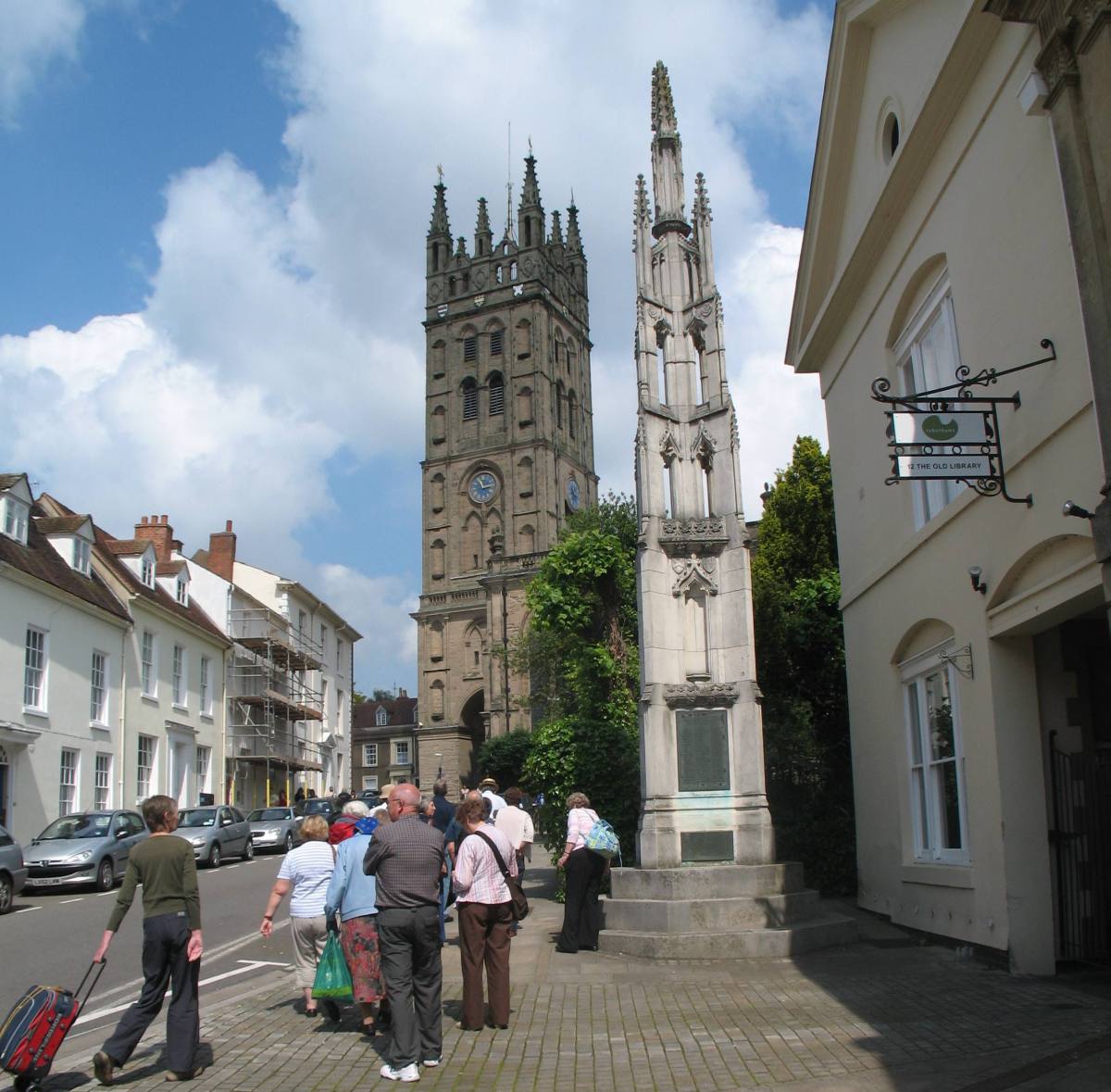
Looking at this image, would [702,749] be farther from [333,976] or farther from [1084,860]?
[333,976]

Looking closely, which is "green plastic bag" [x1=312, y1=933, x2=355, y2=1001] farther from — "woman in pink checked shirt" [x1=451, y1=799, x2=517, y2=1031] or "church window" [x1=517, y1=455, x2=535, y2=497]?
"church window" [x1=517, y1=455, x2=535, y2=497]

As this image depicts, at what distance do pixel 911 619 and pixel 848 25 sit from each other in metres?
6.81

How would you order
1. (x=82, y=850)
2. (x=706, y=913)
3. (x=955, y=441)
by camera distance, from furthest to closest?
(x=82, y=850) < (x=706, y=913) < (x=955, y=441)

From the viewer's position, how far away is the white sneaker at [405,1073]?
6922 mm

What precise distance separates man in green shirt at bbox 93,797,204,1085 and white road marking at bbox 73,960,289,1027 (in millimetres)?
1991

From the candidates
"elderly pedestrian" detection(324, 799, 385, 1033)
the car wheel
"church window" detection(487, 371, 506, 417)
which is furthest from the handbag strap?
"church window" detection(487, 371, 506, 417)

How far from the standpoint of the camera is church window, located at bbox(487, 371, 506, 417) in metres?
77.8

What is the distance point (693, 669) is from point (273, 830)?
1993 centimetres

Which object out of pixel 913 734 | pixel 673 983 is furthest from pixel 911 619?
pixel 673 983

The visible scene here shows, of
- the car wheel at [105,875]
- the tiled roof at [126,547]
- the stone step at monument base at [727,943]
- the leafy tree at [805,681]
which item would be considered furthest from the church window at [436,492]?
the stone step at monument base at [727,943]

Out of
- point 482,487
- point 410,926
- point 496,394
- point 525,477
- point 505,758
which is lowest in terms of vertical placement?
point 410,926

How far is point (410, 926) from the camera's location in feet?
24.5

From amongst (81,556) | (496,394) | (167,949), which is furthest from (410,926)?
(496,394)

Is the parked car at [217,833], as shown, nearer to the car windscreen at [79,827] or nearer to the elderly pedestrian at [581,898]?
the car windscreen at [79,827]
